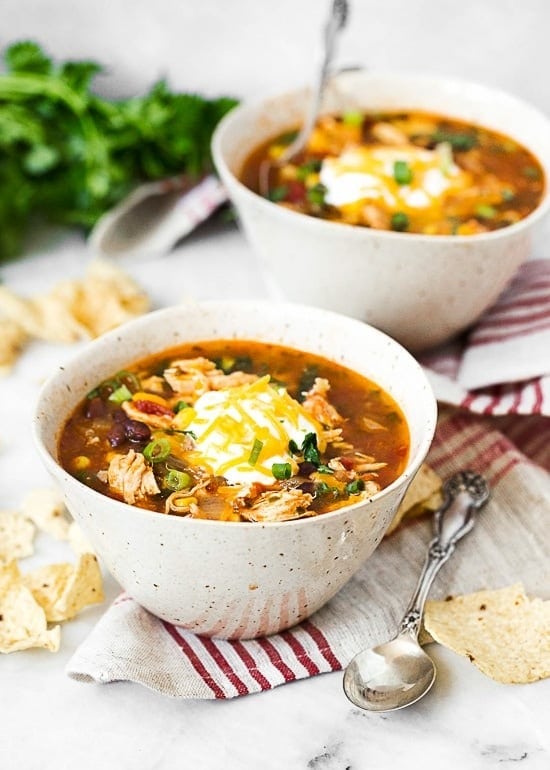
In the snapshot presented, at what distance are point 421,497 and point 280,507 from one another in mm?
692

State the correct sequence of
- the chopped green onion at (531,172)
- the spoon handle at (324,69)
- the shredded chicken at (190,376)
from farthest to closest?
the chopped green onion at (531,172) < the spoon handle at (324,69) < the shredded chicken at (190,376)

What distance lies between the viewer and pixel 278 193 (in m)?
3.78

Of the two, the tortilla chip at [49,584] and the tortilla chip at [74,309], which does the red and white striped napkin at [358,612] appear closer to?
the tortilla chip at [49,584]

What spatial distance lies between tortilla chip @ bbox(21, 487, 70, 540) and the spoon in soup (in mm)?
1306

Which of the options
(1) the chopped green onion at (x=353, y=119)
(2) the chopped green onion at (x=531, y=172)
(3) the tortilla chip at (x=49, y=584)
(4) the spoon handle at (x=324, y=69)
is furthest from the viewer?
(1) the chopped green onion at (x=353, y=119)

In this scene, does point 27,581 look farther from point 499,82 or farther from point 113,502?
point 499,82

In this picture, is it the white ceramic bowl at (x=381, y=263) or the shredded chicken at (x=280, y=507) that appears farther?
the white ceramic bowl at (x=381, y=263)

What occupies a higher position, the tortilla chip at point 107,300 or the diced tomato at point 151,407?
the diced tomato at point 151,407

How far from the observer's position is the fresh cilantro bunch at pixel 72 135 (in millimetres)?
4285

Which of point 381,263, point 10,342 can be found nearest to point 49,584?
point 10,342

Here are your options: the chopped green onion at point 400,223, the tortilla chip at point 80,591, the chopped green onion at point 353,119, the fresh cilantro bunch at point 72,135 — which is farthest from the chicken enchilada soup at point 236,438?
the fresh cilantro bunch at point 72,135

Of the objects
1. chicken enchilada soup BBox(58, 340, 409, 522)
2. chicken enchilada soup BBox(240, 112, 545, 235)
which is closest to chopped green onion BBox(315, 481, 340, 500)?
chicken enchilada soup BBox(58, 340, 409, 522)

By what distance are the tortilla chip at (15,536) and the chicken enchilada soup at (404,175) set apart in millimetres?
1321

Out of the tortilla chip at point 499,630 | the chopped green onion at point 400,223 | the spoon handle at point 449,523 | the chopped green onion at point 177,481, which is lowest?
the spoon handle at point 449,523
